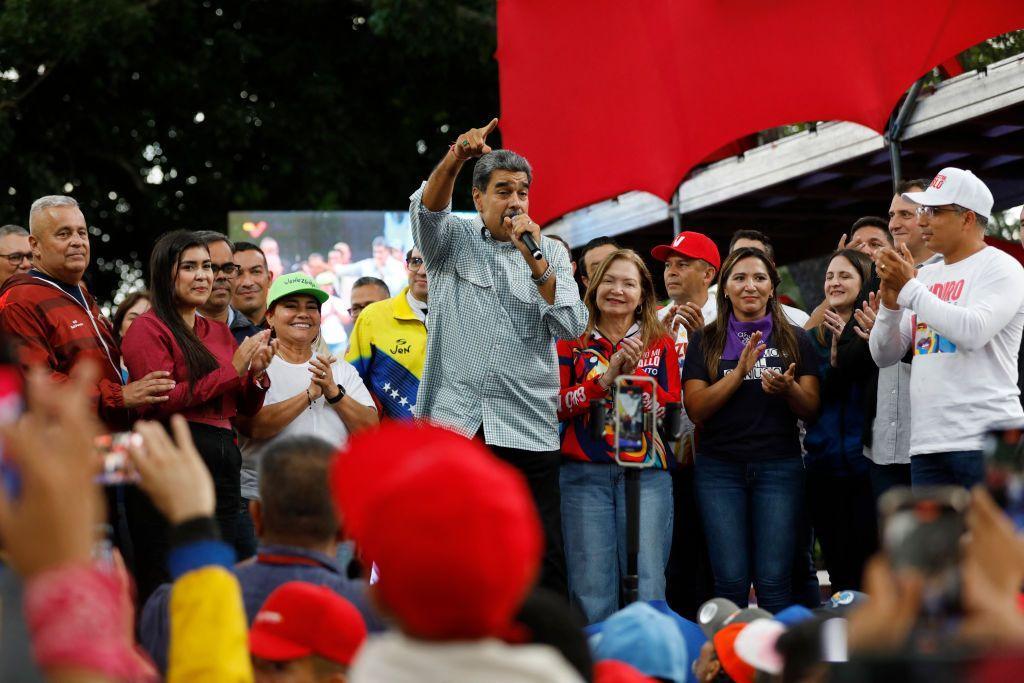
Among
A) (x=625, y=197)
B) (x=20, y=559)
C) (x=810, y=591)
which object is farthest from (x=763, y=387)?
(x=20, y=559)

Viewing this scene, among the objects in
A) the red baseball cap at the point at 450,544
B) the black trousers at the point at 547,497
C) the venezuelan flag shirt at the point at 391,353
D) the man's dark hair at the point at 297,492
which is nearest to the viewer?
the red baseball cap at the point at 450,544

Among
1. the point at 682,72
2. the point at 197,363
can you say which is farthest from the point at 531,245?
the point at 682,72

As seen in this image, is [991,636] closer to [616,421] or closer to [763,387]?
[616,421]

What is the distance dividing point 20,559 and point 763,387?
505 cm

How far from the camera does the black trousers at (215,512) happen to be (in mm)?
5348

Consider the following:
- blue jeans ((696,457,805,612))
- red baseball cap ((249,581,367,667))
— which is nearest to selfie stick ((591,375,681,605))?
blue jeans ((696,457,805,612))

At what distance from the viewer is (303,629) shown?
301 centimetres

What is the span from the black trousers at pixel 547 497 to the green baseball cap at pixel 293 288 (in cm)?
125

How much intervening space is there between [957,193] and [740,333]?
1.33 m

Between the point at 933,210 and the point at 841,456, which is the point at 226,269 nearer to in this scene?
the point at 841,456

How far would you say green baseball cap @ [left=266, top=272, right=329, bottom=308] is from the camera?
251 inches

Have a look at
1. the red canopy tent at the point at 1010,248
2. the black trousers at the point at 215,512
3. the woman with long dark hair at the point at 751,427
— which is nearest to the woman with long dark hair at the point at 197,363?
the black trousers at the point at 215,512

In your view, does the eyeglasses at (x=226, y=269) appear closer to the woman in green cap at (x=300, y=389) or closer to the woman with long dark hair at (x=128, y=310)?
the woman in green cap at (x=300, y=389)

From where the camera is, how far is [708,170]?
970cm
